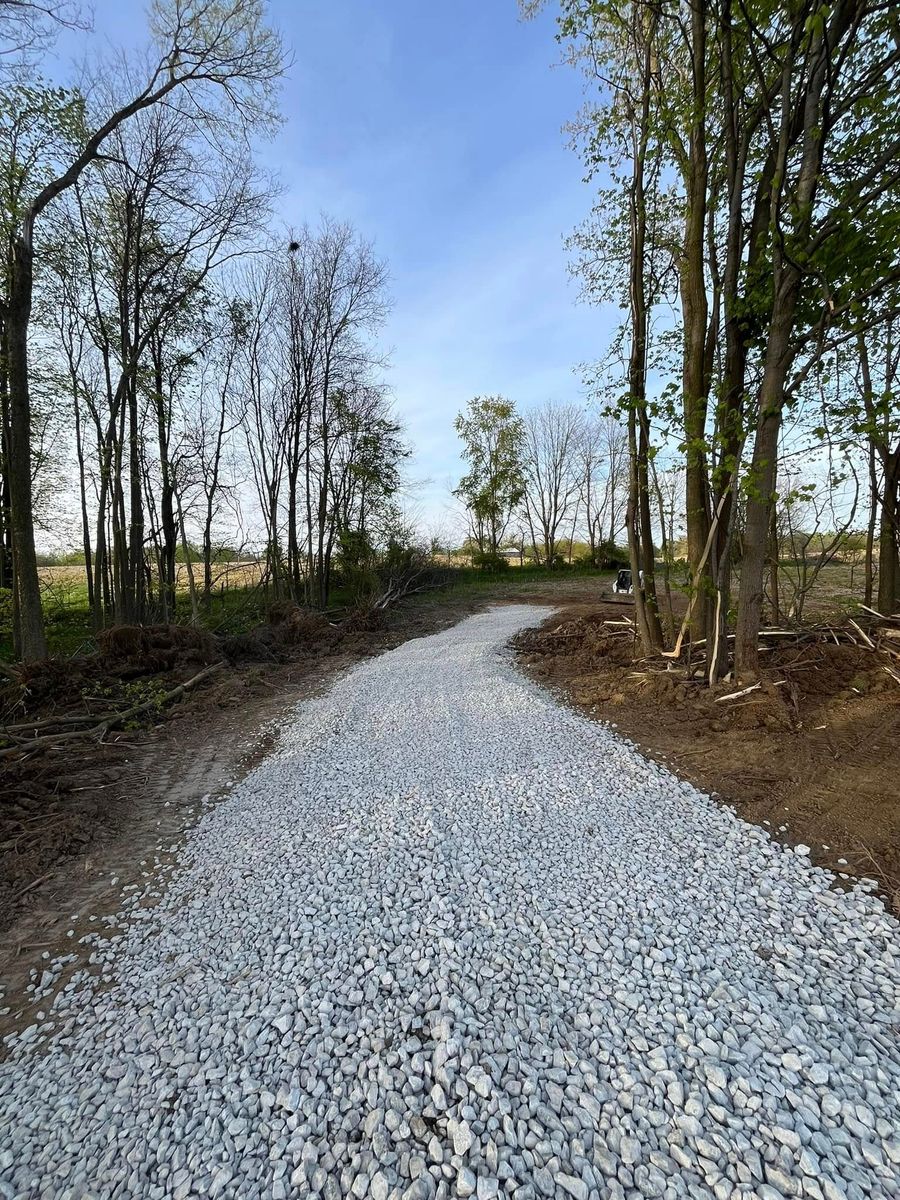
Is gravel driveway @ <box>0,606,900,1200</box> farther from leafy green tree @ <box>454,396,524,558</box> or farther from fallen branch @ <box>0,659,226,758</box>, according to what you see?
leafy green tree @ <box>454,396,524,558</box>

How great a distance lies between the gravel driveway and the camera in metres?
1.33

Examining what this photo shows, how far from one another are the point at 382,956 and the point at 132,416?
10.9 metres

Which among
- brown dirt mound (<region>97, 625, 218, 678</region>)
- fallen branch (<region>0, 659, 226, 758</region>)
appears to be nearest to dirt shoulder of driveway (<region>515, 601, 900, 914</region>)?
fallen branch (<region>0, 659, 226, 758</region>)

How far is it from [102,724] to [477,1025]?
462 cm

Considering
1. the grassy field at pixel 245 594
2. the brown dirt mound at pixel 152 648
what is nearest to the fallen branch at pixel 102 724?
the brown dirt mound at pixel 152 648

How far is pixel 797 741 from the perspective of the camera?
3730 mm

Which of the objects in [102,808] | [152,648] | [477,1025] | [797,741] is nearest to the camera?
[477,1025]

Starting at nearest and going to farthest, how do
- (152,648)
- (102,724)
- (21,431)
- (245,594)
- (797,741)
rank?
(797,741) → (102,724) → (21,431) → (152,648) → (245,594)

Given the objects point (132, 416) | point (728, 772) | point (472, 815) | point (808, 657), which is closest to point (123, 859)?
point (472, 815)

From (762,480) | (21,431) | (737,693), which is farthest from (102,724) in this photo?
(762,480)

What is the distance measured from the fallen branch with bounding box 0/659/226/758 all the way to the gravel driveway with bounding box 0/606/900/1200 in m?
1.96

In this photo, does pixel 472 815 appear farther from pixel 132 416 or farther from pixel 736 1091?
pixel 132 416

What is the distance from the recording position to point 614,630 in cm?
822

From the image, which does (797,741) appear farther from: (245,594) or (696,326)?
(245,594)
